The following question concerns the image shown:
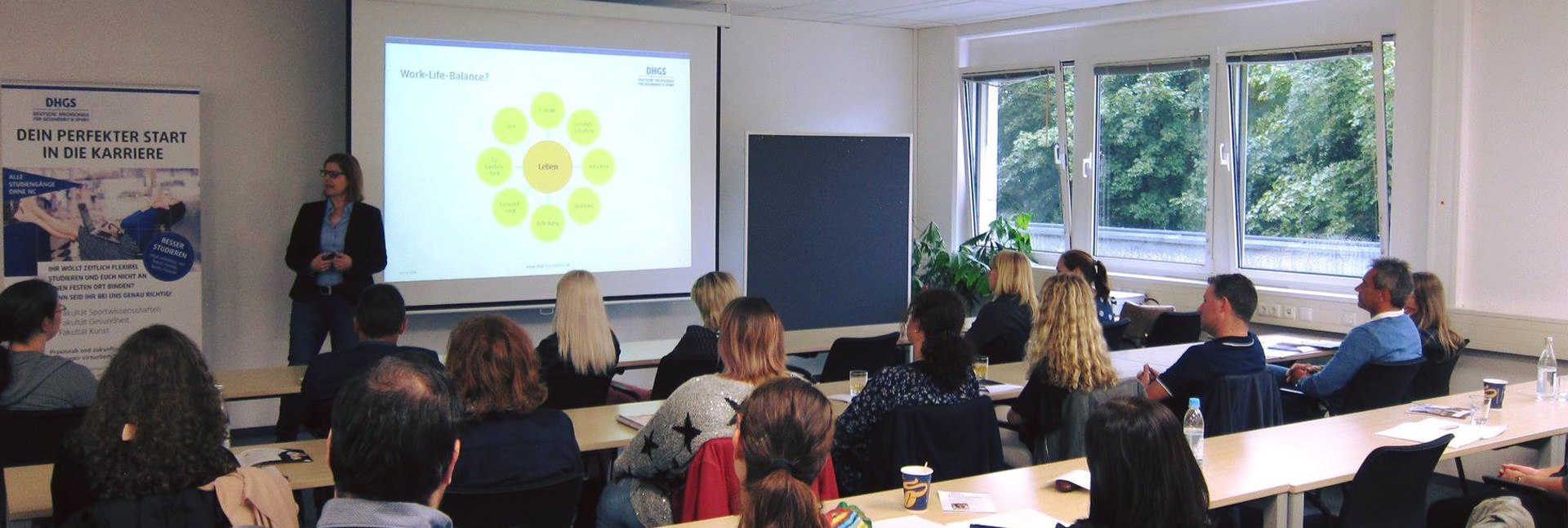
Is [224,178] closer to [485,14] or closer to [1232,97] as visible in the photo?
[485,14]

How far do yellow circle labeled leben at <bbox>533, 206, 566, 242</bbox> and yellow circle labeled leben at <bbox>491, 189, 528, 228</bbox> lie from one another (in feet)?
0.29

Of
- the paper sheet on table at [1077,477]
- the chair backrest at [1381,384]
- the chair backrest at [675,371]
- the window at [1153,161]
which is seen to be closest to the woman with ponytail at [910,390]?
the paper sheet on table at [1077,477]

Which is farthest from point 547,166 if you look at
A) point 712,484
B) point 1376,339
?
point 1376,339

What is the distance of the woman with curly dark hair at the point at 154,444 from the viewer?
2443 millimetres

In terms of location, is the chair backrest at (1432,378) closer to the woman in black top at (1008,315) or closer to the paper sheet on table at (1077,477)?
the woman in black top at (1008,315)

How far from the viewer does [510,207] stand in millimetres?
7039

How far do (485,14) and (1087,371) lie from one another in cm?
420

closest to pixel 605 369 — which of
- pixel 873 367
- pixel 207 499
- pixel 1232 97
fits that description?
pixel 873 367

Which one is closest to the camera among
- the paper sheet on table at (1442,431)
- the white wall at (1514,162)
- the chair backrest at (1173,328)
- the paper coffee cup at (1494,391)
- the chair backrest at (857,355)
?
the paper sheet on table at (1442,431)

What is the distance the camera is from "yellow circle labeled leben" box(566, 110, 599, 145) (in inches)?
283

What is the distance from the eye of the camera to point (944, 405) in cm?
349

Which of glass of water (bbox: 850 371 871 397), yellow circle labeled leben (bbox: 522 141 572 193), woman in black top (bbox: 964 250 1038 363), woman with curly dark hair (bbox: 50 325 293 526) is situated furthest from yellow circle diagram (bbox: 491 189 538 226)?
woman with curly dark hair (bbox: 50 325 293 526)

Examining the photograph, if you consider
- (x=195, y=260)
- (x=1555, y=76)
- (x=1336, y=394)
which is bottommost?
(x=1336, y=394)

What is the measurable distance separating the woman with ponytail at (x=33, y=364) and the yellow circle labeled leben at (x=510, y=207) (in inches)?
134
